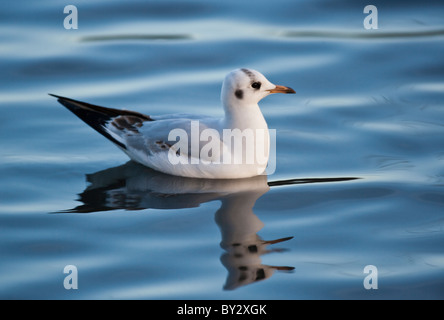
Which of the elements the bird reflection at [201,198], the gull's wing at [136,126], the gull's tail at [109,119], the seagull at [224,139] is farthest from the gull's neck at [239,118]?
the gull's tail at [109,119]

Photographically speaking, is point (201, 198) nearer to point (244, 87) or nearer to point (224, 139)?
point (224, 139)

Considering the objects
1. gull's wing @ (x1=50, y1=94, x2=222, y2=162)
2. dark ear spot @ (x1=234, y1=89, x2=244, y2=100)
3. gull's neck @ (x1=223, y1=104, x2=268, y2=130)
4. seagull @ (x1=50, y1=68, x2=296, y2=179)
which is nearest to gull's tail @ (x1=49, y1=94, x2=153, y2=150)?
gull's wing @ (x1=50, y1=94, x2=222, y2=162)

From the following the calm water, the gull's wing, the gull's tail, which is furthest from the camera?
the gull's tail

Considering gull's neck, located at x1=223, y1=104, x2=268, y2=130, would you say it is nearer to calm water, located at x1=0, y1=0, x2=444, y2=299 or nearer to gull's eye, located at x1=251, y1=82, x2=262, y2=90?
gull's eye, located at x1=251, y1=82, x2=262, y2=90

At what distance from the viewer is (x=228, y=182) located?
7.09 m

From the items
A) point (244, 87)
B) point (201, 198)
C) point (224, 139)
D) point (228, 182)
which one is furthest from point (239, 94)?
point (201, 198)

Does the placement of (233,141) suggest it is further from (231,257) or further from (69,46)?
(69,46)

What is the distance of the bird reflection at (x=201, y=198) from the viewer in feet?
19.4

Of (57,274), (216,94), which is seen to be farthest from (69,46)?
(57,274)

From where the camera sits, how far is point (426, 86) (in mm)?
9164

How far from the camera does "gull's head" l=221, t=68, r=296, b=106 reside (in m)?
7.06

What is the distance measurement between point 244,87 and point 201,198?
1041mm

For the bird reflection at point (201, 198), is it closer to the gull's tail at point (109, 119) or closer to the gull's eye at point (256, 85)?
the gull's tail at point (109, 119)

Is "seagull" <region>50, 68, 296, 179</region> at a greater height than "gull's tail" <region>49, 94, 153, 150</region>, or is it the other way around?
"gull's tail" <region>49, 94, 153, 150</region>
